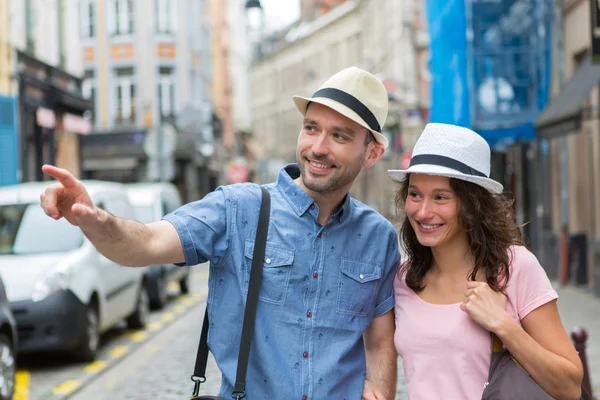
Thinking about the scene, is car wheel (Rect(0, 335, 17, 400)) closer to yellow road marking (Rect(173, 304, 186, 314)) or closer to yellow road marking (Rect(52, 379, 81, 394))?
yellow road marking (Rect(52, 379, 81, 394))

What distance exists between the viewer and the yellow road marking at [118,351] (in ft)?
34.1

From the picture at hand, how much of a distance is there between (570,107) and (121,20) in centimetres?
3031

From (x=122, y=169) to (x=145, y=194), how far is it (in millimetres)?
22044

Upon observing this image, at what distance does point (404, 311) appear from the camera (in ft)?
10.8

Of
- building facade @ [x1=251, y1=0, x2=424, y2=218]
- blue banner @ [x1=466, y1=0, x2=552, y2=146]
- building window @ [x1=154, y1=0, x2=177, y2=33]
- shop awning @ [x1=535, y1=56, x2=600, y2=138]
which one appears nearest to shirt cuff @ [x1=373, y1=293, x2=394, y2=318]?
shop awning @ [x1=535, y1=56, x2=600, y2=138]

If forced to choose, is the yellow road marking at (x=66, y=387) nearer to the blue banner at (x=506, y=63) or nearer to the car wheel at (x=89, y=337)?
the car wheel at (x=89, y=337)

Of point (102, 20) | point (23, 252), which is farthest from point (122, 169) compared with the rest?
point (23, 252)

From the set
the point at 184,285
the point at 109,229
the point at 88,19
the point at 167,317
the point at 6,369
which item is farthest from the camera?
the point at 88,19

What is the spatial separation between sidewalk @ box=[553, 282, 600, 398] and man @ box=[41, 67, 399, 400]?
516cm

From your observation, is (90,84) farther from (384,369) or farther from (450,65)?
(384,369)

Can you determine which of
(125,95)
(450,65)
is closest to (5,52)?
(450,65)

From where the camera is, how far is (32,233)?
10.0 m

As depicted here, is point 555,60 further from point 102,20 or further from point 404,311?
point 102,20

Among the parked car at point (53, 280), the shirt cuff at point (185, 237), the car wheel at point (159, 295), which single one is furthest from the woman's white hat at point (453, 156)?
the car wheel at point (159, 295)
